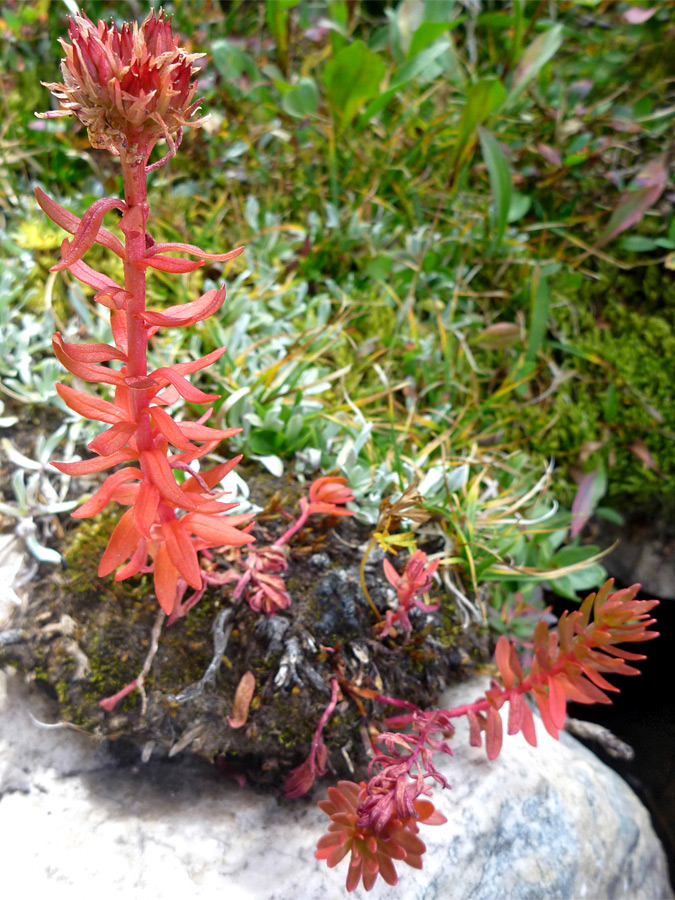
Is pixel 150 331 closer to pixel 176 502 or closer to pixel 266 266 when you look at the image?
pixel 176 502

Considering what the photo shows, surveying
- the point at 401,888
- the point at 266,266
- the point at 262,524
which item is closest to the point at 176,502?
the point at 262,524

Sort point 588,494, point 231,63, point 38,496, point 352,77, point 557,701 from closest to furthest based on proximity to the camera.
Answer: point 557,701 → point 38,496 → point 588,494 → point 352,77 → point 231,63

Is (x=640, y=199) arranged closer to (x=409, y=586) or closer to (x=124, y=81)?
(x=409, y=586)

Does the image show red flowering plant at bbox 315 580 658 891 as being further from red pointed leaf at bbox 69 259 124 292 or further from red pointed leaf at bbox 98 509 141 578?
red pointed leaf at bbox 69 259 124 292

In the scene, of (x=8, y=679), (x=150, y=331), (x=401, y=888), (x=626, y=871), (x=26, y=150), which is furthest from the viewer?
(x=26, y=150)

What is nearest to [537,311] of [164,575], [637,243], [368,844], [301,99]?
[637,243]

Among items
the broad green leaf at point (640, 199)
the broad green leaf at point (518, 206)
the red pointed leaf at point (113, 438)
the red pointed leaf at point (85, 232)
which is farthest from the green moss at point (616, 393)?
the red pointed leaf at point (85, 232)

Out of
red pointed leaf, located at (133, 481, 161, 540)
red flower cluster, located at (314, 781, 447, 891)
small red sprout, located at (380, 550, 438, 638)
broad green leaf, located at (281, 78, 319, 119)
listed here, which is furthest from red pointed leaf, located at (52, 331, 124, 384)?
broad green leaf, located at (281, 78, 319, 119)

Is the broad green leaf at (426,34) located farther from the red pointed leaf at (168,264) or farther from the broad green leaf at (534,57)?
the red pointed leaf at (168,264)
